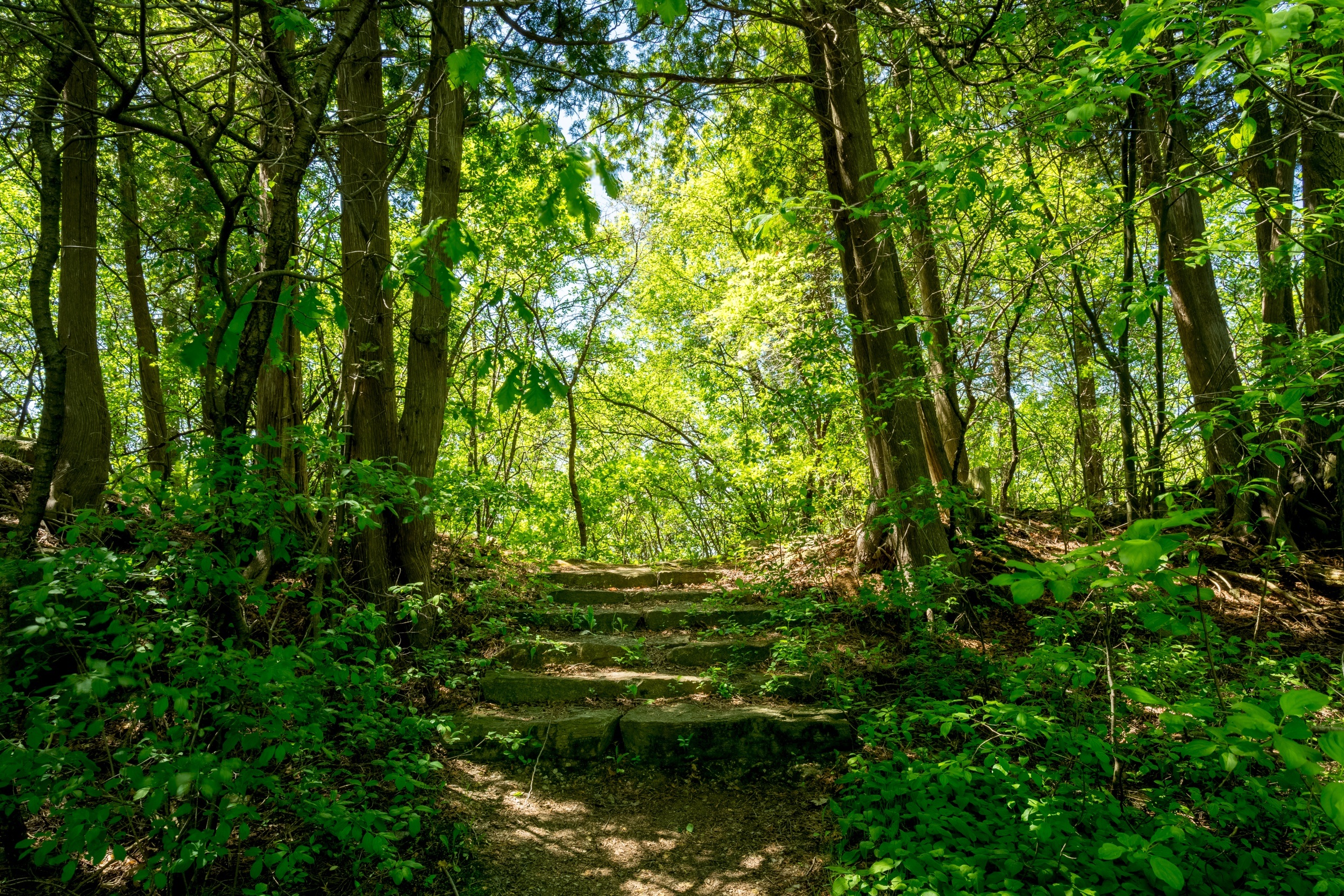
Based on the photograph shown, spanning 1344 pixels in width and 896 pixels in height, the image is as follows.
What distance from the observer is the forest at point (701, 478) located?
2.29 meters

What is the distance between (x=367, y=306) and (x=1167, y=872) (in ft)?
16.8

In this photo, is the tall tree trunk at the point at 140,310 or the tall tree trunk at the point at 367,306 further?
the tall tree trunk at the point at 140,310

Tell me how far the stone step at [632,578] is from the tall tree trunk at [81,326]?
387 centimetres

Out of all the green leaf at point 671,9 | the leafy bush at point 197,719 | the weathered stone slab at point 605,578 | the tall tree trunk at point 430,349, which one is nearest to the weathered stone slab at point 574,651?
the tall tree trunk at point 430,349

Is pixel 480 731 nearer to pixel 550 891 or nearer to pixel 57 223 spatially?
pixel 550 891

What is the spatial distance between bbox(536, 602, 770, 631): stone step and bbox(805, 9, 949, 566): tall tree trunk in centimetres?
146

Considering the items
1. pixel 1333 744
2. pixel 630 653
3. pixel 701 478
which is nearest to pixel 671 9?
pixel 1333 744

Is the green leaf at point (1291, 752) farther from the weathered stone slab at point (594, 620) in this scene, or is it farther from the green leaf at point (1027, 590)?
the weathered stone slab at point (594, 620)

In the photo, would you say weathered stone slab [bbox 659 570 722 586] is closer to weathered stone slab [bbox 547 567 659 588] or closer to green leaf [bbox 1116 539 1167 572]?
weathered stone slab [bbox 547 567 659 588]

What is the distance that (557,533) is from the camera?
9.99 m

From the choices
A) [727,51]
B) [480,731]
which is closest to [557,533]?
[480,731]

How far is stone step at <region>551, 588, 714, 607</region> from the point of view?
21.2 feet

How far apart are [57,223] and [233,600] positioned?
1676mm

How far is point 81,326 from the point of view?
4.38m
